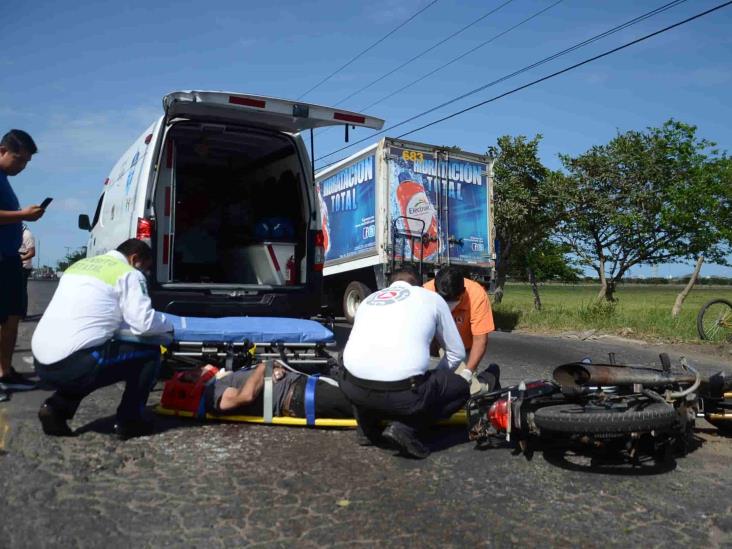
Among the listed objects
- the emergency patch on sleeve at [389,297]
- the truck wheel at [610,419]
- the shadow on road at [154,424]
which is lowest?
the shadow on road at [154,424]

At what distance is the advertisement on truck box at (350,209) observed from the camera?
39.0 ft

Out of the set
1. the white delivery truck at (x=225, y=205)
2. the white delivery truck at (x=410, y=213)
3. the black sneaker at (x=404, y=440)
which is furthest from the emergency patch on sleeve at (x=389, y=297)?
the white delivery truck at (x=410, y=213)

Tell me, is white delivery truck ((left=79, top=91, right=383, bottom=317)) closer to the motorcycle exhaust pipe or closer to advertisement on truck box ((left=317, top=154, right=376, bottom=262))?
the motorcycle exhaust pipe

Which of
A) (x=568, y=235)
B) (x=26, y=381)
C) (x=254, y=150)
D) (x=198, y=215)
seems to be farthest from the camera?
(x=568, y=235)

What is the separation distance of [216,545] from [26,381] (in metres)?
3.55

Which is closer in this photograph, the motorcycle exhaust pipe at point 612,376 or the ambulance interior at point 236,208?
the motorcycle exhaust pipe at point 612,376

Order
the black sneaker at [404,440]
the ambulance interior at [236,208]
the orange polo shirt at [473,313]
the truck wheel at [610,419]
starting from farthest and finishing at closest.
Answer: the ambulance interior at [236,208], the orange polo shirt at [473,313], the black sneaker at [404,440], the truck wheel at [610,419]

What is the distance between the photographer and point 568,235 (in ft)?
61.9

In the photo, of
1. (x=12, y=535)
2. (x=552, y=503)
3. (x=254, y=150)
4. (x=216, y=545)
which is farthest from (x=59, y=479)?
(x=254, y=150)

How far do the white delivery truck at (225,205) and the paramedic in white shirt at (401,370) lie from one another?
2.52 metres

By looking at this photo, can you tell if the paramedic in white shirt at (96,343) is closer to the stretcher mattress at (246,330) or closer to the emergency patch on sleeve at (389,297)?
the stretcher mattress at (246,330)

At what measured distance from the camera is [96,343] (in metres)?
3.87

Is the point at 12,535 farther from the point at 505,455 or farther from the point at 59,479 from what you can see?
the point at 505,455

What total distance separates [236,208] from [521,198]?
39.8 feet
